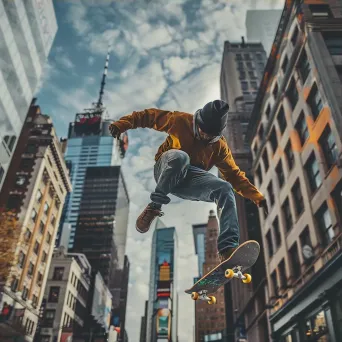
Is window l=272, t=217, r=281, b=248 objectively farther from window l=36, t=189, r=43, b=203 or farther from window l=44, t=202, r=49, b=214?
window l=44, t=202, r=49, b=214

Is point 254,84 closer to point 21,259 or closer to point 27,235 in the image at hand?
point 27,235

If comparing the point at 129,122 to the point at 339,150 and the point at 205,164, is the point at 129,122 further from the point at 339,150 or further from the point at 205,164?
the point at 339,150

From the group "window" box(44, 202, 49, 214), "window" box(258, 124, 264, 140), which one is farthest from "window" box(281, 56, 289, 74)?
"window" box(44, 202, 49, 214)

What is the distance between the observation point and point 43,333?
57.9 m

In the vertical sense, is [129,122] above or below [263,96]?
below

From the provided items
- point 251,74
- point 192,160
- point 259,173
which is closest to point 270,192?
point 259,173

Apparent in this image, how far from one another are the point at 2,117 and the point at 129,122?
37980mm

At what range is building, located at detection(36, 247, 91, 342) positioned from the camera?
58438mm

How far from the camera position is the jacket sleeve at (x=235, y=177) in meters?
5.30

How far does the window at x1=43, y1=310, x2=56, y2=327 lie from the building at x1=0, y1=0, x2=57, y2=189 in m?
29.5

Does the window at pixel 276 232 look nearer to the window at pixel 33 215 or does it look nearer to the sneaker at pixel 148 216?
the sneaker at pixel 148 216

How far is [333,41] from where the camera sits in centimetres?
2408

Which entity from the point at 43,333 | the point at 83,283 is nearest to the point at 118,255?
the point at 83,283

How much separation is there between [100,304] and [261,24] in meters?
151
